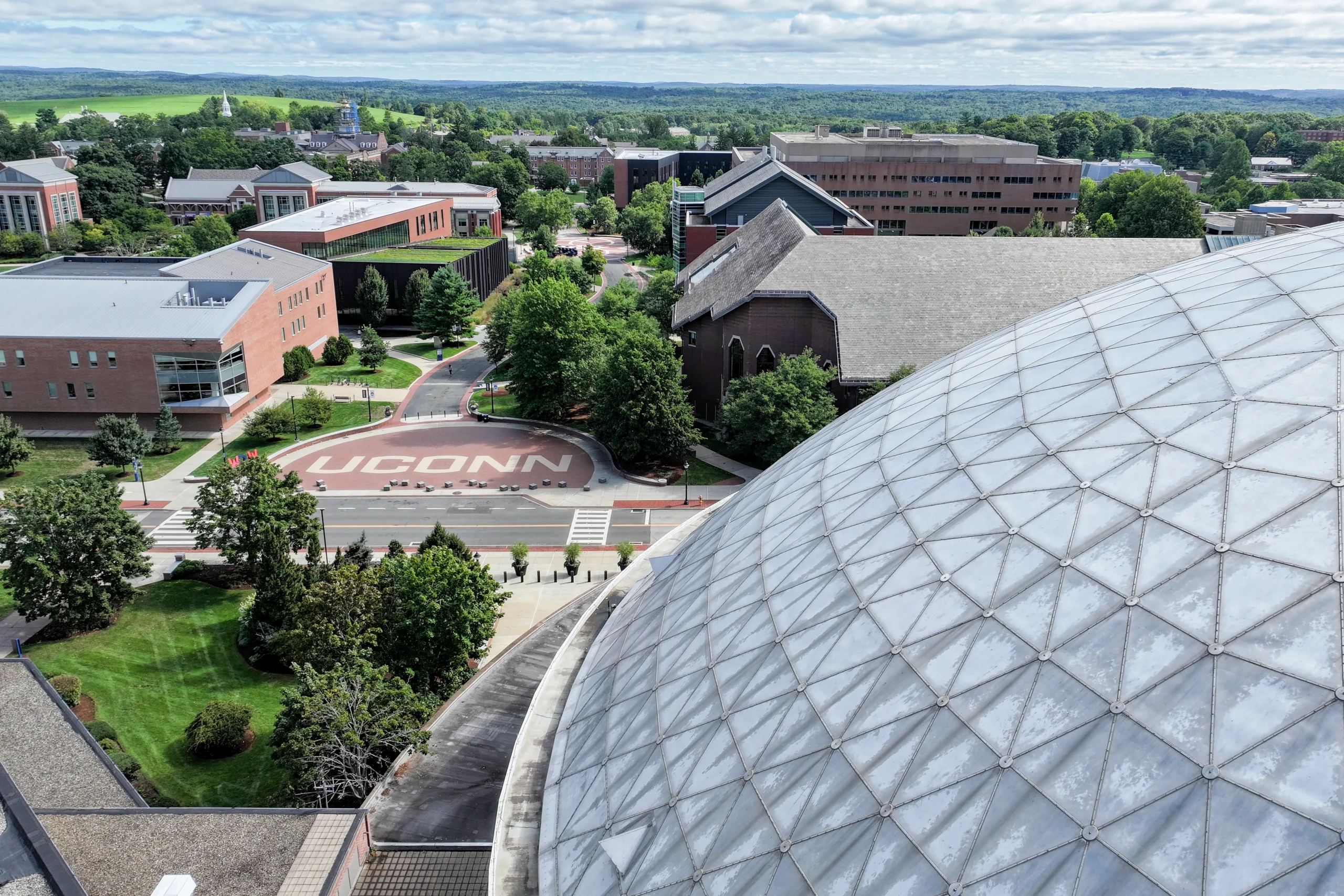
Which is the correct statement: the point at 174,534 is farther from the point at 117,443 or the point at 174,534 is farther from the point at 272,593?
the point at 272,593

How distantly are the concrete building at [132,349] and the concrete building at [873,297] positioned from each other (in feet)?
131

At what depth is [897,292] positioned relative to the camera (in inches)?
2884

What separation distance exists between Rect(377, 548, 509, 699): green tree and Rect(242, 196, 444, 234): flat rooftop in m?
92.8

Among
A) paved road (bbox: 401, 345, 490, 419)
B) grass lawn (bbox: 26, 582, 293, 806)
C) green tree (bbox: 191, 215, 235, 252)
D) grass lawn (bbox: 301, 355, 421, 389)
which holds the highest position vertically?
green tree (bbox: 191, 215, 235, 252)

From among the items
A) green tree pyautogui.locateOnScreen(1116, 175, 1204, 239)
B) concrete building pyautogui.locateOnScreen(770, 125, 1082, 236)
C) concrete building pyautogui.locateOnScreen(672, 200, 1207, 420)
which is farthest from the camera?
concrete building pyautogui.locateOnScreen(770, 125, 1082, 236)

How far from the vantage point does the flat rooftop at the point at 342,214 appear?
12294 cm

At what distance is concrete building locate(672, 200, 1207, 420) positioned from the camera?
69.6 metres

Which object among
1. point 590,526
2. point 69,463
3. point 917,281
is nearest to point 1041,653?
point 590,526

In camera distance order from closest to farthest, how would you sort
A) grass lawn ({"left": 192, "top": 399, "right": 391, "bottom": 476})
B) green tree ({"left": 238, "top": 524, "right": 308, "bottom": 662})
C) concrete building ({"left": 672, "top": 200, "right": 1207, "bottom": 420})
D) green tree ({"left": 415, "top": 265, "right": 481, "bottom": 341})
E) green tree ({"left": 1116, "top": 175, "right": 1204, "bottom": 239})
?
green tree ({"left": 238, "top": 524, "right": 308, "bottom": 662}) → concrete building ({"left": 672, "top": 200, "right": 1207, "bottom": 420}) → grass lawn ({"left": 192, "top": 399, "right": 391, "bottom": 476}) → green tree ({"left": 415, "top": 265, "right": 481, "bottom": 341}) → green tree ({"left": 1116, "top": 175, "right": 1204, "bottom": 239})

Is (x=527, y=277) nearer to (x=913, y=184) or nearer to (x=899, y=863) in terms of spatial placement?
(x=913, y=184)

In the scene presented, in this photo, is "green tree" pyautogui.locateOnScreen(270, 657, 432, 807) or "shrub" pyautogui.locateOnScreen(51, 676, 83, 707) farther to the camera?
"shrub" pyautogui.locateOnScreen(51, 676, 83, 707)

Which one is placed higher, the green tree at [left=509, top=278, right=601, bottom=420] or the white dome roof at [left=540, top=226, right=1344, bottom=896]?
the white dome roof at [left=540, top=226, right=1344, bottom=896]

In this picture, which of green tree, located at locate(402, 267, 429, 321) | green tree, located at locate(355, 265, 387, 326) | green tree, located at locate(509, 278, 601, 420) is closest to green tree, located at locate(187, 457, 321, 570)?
green tree, located at locate(509, 278, 601, 420)

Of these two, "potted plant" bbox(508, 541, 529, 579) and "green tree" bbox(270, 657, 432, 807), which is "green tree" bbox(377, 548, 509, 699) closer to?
"green tree" bbox(270, 657, 432, 807)
